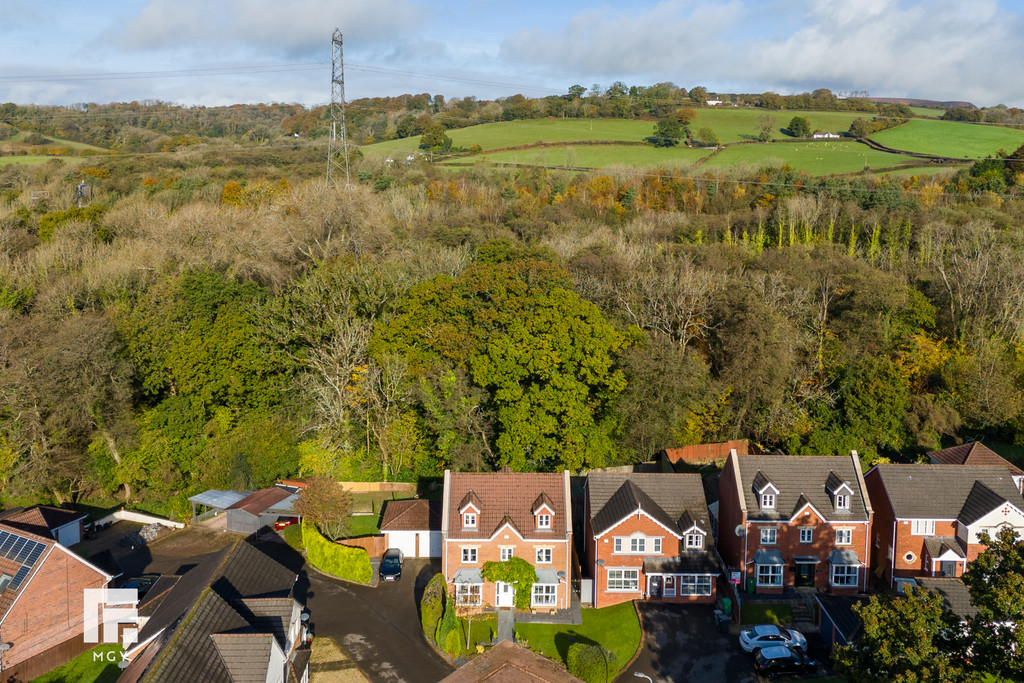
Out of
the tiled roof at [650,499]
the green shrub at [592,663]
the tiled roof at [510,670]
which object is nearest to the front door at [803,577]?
the tiled roof at [650,499]

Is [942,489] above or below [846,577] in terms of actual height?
above

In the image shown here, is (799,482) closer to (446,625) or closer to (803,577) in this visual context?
(803,577)

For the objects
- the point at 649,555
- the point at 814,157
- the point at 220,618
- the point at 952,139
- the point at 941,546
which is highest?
the point at 952,139

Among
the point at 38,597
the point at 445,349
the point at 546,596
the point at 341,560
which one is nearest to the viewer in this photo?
the point at 38,597

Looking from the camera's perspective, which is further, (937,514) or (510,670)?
(937,514)

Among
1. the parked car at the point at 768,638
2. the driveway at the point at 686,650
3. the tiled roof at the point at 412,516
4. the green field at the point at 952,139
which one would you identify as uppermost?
the green field at the point at 952,139

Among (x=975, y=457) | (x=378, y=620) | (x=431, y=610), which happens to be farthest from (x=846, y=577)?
(x=378, y=620)

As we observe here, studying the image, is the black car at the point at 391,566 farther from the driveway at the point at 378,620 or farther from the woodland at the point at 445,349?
the woodland at the point at 445,349

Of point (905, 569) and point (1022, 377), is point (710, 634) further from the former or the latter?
point (1022, 377)
